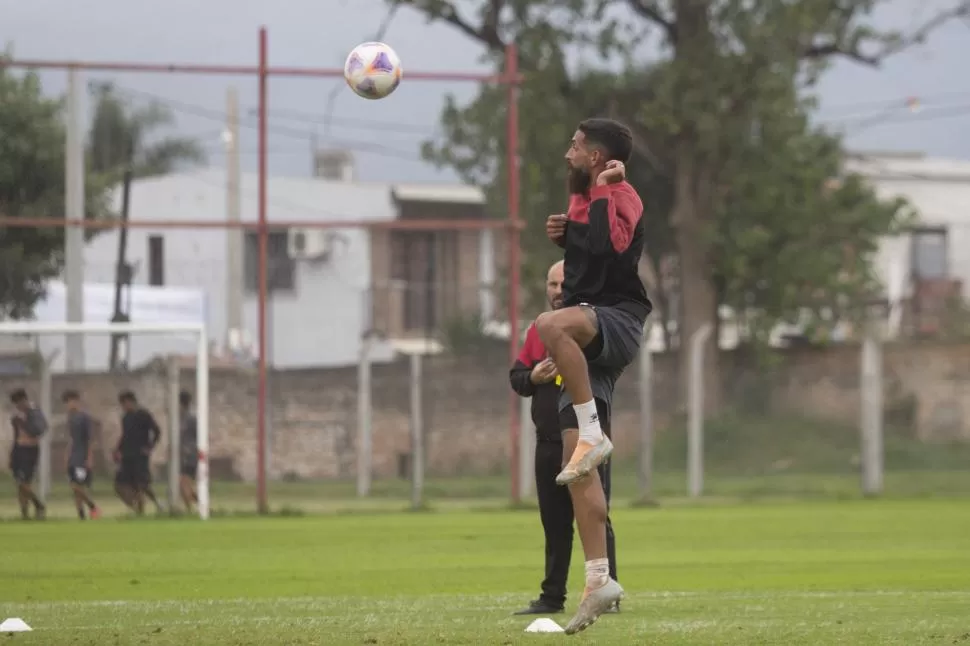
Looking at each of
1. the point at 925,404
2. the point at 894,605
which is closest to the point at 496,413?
the point at 925,404

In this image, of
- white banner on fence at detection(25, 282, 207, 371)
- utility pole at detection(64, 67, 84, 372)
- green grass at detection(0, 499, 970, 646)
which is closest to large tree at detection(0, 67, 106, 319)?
utility pole at detection(64, 67, 84, 372)

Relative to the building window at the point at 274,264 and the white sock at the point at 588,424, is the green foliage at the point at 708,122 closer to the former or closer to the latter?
the building window at the point at 274,264

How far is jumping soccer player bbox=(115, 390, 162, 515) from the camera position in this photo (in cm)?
2128

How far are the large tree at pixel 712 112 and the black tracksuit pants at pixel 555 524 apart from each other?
76.7ft

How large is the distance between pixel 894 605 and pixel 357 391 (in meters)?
15.7

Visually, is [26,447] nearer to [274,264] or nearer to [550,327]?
[274,264]

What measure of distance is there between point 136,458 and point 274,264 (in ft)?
11.1

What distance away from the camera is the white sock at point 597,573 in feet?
24.6

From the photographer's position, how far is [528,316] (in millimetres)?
32406

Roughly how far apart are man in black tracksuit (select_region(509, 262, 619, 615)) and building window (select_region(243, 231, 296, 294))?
12.9m

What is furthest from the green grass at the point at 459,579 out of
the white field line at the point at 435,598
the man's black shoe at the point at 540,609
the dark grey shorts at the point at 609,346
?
the dark grey shorts at the point at 609,346

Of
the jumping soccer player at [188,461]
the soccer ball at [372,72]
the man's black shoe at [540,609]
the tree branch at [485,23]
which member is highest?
the tree branch at [485,23]

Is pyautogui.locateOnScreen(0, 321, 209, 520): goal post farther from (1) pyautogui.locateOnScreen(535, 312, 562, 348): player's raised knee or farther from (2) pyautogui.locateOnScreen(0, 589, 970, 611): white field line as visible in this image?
(1) pyautogui.locateOnScreen(535, 312, 562, 348): player's raised knee

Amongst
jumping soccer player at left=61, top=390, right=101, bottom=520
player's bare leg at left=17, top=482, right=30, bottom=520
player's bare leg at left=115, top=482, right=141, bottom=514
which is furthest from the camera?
player's bare leg at left=115, top=482, right=141, bottom=514
